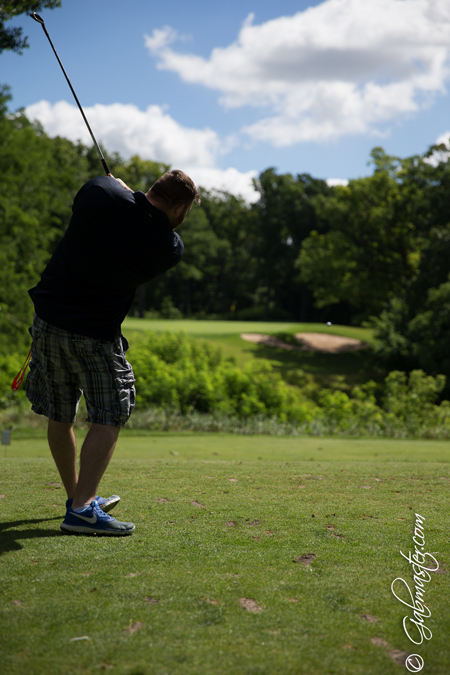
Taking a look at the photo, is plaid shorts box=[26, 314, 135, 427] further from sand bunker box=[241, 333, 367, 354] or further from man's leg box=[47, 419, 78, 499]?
sand bunker box=[241, 333, 367, 354]

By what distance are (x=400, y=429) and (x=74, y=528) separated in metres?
9.06

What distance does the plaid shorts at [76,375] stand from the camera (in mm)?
2887

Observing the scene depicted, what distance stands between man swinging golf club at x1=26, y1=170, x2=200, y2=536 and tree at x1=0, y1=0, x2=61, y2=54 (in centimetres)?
403

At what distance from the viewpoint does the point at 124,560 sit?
2.38m

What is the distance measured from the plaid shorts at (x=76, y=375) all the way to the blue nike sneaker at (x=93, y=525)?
1.54 feet

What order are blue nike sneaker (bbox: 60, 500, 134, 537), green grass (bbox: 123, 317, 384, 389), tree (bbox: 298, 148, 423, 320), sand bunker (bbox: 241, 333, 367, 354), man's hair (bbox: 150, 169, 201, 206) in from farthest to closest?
tree (bbox: 298, 148, 423, 320), sand bunker (bbox: 241, 333, 367, 354), green grass (bbox: 123, 317, 384, 389), man's hair (bbox: 150, 169, 201, 206), blue nike sneaker (bbox: 60, 500, 134, 537)

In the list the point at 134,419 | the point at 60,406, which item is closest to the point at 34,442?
the point at 134,419

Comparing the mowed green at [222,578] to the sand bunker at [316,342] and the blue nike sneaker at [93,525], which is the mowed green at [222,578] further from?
the sand bunker at [316,342]

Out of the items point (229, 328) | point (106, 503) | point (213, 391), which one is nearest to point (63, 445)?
point (106, 503)

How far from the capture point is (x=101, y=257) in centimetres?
280

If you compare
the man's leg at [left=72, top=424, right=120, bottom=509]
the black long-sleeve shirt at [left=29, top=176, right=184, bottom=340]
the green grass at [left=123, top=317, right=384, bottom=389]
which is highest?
the black long-sleeve shirt at [left=29, top=176, right=184, bottom=340]

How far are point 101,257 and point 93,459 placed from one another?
105 centimetres

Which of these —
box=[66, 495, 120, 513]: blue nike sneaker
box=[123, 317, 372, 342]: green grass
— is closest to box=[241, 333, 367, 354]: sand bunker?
box=[123, 317, 372, 342]: green grass

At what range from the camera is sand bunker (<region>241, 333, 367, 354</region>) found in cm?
2992
